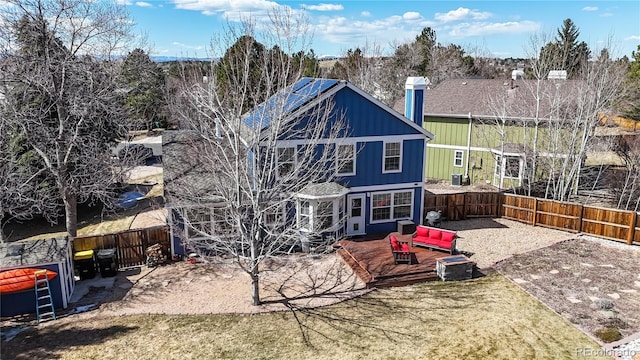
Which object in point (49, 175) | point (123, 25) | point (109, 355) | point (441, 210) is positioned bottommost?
point (109, 355)

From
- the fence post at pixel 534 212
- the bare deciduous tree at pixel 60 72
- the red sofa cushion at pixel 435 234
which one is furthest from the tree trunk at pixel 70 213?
the fence post at pixel 534 212

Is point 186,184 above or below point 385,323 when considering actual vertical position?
above

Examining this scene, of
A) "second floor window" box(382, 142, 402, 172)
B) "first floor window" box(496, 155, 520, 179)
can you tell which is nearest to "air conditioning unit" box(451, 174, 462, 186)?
"first floor window" box(496, 155, 520, 179)

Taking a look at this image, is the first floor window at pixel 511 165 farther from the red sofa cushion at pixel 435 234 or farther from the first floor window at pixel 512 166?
the red sofa cushion at pixel 435 234

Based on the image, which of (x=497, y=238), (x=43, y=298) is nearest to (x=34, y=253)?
(x=43, y=298)

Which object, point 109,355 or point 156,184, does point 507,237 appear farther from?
point 156,184

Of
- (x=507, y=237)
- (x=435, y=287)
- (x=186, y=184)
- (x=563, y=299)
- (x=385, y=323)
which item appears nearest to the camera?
(x=385, y=323)

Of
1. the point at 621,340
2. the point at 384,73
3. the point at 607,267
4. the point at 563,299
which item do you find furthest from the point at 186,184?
the point at 384,73

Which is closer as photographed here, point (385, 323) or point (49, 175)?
point (385, 323)

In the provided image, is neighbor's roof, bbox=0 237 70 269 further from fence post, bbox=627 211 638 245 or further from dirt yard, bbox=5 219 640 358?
fence post, bbox=627 211 638 245
